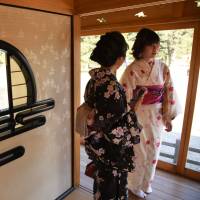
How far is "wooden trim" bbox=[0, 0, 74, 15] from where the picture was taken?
1.21 meters

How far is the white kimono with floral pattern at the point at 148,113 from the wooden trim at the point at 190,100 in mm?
316

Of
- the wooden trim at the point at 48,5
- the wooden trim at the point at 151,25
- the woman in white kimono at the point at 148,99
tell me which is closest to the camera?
the wooden trim at the point at 48,5

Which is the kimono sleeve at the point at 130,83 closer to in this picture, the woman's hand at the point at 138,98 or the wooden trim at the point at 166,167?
the woman's hand at the point at 138,98

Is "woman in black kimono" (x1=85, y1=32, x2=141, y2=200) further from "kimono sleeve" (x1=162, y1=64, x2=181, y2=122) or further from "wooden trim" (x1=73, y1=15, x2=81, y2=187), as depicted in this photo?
"kimono sleeve" (x1=162, y1=64, x2=181, y2=122)

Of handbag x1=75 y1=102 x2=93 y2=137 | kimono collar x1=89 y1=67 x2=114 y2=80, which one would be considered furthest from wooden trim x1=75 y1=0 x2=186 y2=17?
handbag x1=75 y1=102 x2=93 y2=137

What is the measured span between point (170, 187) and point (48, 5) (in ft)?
6.44

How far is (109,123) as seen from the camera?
130cm

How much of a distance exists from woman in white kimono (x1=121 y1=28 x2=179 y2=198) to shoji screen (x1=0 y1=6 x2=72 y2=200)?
0.55m

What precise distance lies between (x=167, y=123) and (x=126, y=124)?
0.66 metres

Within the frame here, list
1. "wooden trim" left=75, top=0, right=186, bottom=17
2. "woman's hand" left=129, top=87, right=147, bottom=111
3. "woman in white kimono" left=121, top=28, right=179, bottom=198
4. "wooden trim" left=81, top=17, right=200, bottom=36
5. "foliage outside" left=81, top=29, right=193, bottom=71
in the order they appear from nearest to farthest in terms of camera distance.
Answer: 1. "wooden trim" left=75, top=0, right=186, bottom=17
2. "woman's hand" left=129, top=87, right=147, bottom=111
3. "woman in white kimono" left=121, top=28, right=179, bottom=198
4. "wooden trim" left=81, top=17, right=200, bottom=36
5. "foliage outside" left=81, top=29, right=193, bottom=71

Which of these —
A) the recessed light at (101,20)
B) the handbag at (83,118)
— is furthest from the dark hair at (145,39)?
the recessed light at (101,20)

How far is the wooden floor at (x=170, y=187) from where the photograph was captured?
195 cm

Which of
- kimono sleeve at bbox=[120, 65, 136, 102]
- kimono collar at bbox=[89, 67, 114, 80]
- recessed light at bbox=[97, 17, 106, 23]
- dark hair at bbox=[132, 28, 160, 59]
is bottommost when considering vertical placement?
kimono sleeve at bbox=[120, 65, 136, 102]

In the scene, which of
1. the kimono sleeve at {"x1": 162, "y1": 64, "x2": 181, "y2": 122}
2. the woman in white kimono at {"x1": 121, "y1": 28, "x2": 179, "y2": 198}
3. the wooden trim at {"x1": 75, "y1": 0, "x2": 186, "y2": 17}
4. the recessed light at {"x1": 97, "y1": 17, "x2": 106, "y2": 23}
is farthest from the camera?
the recessed light at {"x1": 97, "y1": 17, "x2": 106, "y2": 23}
